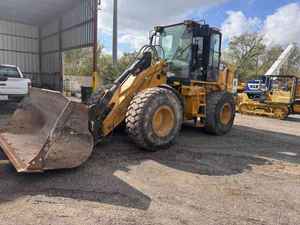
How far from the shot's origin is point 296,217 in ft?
9.46

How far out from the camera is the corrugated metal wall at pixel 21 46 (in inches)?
637

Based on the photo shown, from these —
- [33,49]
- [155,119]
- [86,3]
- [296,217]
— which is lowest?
[296,217]

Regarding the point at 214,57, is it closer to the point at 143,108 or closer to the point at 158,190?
the point at 143,108

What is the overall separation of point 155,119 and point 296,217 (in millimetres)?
2552

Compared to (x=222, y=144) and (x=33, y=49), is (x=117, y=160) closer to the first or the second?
(x=222, y=144)

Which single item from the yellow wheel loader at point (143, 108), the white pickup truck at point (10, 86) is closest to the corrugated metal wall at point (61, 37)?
the white pickup truck at point (10, 86)

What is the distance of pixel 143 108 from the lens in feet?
14.2

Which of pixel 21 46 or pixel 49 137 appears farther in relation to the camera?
pixel 21 46

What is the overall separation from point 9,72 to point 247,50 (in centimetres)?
3221

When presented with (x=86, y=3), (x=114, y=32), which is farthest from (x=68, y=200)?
(x=114, y=32)

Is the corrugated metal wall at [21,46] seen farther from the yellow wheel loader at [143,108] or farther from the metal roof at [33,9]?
the yellow wheel loader at [143,108]

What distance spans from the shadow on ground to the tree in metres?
29.5

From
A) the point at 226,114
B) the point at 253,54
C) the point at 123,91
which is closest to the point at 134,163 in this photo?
the point at 123,91

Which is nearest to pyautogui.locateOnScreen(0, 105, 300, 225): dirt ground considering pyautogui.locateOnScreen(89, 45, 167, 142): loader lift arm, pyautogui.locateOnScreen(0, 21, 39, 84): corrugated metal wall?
pyautogui.locateOnScreen(89, 45, 167, 142): loader lift arm
